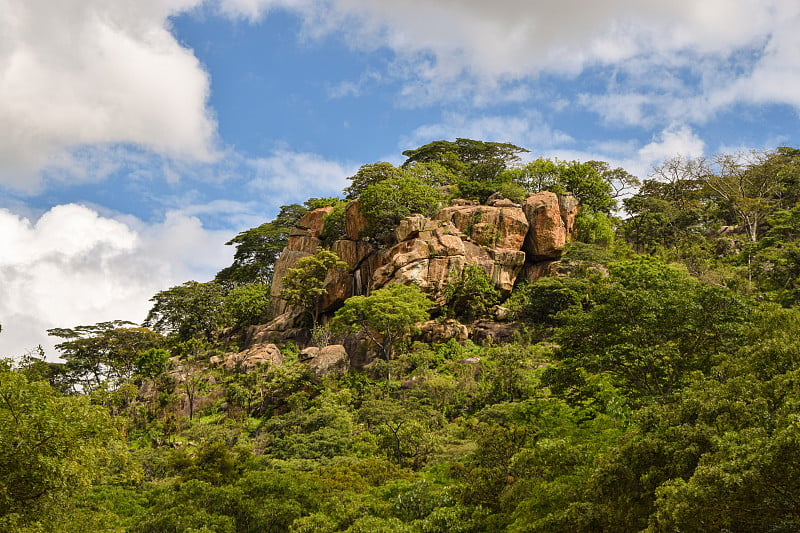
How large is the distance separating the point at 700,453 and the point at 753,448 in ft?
5.33

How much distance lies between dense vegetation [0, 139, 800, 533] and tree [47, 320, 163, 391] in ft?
0.52

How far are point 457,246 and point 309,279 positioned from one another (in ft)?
36.3

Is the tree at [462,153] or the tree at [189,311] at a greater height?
the tree at [462,153]

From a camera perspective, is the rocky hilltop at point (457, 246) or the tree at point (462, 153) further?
the tree at point (462, 153)

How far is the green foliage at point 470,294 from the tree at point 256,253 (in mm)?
25459

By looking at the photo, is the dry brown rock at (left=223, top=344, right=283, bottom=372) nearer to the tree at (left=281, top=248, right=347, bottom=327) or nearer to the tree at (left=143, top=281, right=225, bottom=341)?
the tree at (left=281, top=248, right=347, bottom=327)

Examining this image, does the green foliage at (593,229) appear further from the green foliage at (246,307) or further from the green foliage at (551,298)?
the green foliage at (246,307)

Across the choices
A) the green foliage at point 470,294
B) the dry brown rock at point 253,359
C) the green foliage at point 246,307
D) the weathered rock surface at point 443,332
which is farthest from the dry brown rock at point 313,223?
the weathered rock surface at point 443,332

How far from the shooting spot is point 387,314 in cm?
3247

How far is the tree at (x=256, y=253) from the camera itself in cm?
5766

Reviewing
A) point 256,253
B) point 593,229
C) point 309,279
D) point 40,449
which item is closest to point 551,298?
point 593,229

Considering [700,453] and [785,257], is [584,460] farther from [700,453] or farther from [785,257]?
[785,257]

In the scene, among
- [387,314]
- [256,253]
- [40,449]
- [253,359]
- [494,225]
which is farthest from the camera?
[256,253]

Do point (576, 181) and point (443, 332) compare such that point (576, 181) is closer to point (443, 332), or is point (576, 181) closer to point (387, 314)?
point (443, 332)
